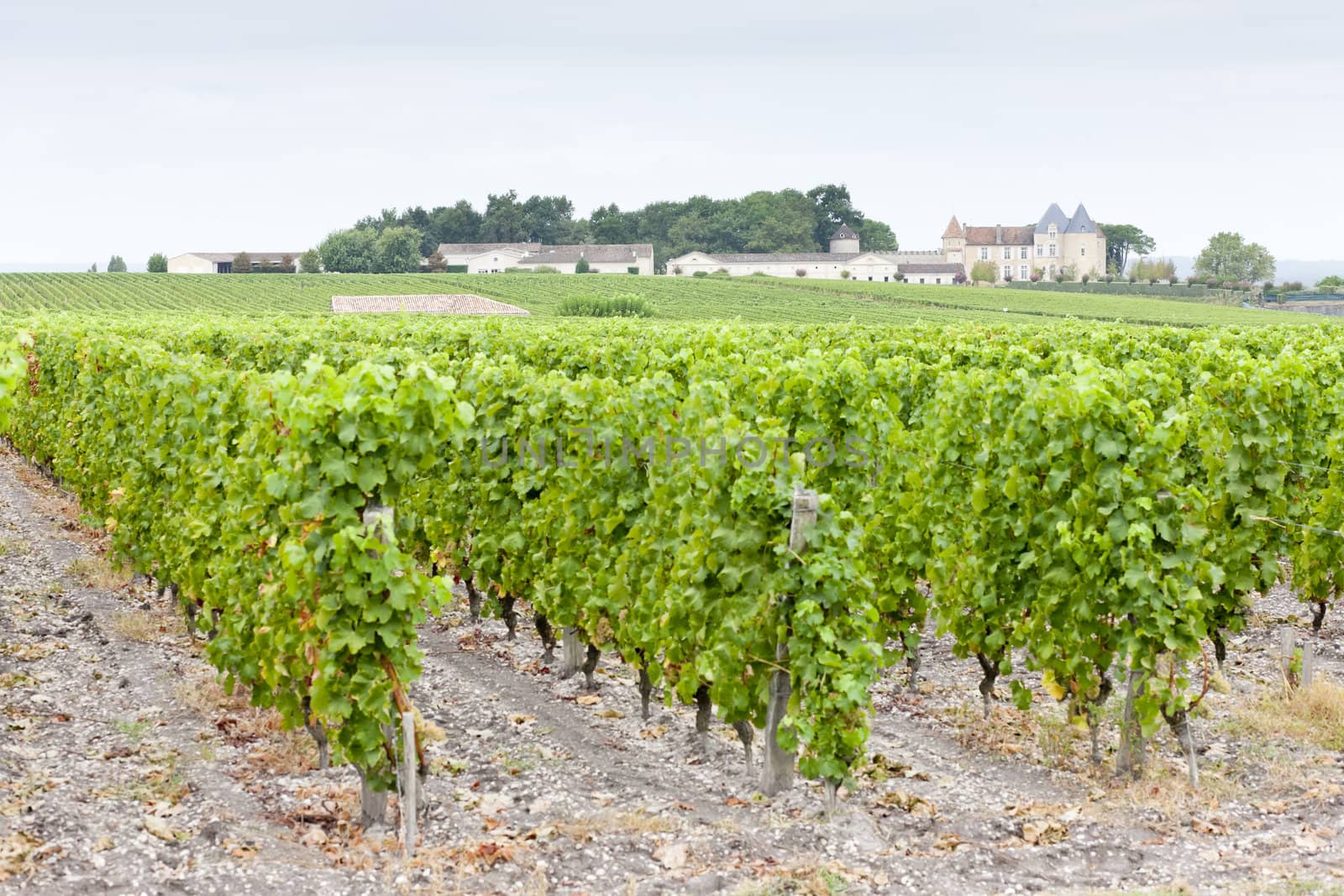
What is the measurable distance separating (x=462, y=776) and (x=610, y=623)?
5.32ft

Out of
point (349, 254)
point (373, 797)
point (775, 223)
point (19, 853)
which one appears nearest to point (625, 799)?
point (373, 797)

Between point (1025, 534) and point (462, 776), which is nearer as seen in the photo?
point (462, 776)

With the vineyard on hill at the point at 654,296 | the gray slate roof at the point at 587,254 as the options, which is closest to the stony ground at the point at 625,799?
the vineyard on hill at the point at 654,296

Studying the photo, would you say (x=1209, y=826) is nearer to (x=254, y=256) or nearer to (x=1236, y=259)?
(x=254, y=256)

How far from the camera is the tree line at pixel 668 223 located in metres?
135

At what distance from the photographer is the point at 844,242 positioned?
141000mm

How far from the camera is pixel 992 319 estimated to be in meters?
65.4

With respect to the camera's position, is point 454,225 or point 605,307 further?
point 454,225

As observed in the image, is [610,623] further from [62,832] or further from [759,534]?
[62,832]

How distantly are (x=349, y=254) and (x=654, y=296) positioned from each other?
4102 cm

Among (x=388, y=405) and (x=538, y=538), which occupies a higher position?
(x=388, y=405)

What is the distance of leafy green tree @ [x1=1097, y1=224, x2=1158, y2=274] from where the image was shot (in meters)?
156

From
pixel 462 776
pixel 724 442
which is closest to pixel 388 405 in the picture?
pixel 724 442

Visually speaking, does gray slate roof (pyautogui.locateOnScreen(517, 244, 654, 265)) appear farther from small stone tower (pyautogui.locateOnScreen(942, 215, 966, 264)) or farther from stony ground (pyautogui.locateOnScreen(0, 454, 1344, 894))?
stony ground (pyautogui.locateOnScreen(0, 454, 1344, 894))
